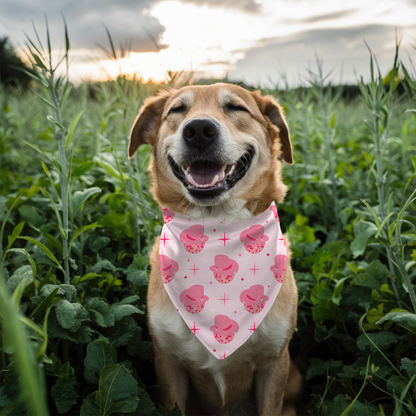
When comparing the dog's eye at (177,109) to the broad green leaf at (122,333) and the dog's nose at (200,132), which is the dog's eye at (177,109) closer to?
the dog's nose at (200,132)

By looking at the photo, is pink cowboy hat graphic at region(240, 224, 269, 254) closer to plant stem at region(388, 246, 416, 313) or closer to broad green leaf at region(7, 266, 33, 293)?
plant stem at region(388, 246, 416, 313)

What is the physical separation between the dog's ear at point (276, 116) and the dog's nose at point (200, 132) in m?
0.60

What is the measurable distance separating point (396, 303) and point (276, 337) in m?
0.84

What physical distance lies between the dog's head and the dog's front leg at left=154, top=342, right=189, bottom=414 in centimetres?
90

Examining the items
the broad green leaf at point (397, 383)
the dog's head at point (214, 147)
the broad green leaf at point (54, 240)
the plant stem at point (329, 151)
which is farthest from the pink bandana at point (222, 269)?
the plant stem at point (329, 151)

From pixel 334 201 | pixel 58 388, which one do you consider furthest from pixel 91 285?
pixel 334 201

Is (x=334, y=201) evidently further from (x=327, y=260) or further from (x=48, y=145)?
(x=48, y=145)

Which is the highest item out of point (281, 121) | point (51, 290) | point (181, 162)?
point (281, 121)

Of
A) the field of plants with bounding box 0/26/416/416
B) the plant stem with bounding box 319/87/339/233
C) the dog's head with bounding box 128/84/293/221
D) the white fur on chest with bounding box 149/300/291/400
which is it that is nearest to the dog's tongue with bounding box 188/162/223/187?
the dog's head with bounding box 128/84/293/221

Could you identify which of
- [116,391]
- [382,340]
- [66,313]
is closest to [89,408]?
[116,391]

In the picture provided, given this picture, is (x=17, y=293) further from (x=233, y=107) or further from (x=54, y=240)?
(x=233, y=107)

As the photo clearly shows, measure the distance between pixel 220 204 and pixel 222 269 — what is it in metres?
0.41

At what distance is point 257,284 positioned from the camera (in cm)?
205

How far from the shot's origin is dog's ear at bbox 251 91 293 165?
2.40 metres
